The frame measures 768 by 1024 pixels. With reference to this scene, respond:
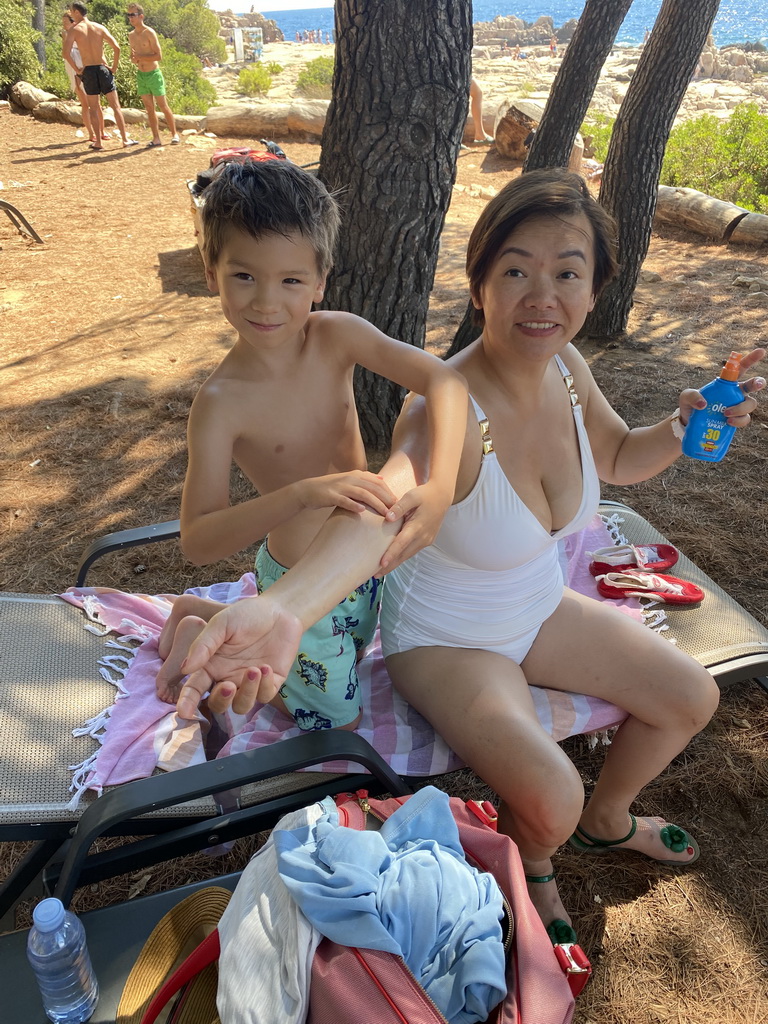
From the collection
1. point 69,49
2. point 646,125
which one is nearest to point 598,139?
point 646,125

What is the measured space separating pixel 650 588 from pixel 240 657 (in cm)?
170

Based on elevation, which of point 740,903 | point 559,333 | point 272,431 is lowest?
point 740,903

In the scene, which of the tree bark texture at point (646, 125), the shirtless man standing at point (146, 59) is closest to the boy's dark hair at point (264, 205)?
the tree bark texture at point (646, 125)

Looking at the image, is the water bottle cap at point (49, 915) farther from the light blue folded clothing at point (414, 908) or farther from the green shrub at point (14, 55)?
the green shrub at point (14, 55)

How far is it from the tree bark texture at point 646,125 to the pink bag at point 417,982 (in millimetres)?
4424

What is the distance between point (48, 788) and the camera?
1.80 meters

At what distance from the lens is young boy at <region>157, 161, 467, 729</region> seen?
1709mm

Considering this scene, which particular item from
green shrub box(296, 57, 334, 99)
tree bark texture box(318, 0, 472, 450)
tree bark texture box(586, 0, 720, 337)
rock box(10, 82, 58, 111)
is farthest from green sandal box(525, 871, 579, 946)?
green shrub box(296, 57, 334, 99)

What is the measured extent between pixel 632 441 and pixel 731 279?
19.8 ft

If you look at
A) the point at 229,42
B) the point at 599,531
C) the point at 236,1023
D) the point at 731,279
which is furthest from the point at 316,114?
the point at 229,42

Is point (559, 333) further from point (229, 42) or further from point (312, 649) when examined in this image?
point (229, 42)

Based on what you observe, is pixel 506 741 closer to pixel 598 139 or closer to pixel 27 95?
pixel 598 139

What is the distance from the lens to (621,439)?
2.38 m

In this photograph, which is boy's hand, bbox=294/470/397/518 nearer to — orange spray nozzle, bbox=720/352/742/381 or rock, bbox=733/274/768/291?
orange spray nozzle, bbox=720/352/742/381
